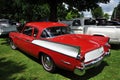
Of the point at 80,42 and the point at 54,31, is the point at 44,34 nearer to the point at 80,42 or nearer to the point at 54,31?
the point at 54,31

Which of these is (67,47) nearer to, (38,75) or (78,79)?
(78,79)

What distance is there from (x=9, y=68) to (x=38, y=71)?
1.20 m

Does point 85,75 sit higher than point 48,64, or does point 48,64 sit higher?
point 48,64

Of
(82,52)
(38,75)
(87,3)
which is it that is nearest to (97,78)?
(82,52)

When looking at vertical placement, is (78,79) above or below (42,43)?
below

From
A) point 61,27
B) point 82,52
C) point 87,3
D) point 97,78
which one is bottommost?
point 97,78

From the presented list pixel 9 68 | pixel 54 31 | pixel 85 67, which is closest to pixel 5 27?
pixel 9 68

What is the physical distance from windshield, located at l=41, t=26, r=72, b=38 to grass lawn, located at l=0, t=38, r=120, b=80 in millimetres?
1255

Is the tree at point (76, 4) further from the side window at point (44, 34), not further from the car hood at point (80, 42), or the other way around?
the car hood at point (80, 42)

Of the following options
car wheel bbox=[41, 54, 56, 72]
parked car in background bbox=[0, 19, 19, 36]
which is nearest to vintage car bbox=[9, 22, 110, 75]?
car wheel bbox=[41, 54, 56, 72]

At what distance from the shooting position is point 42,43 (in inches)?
251

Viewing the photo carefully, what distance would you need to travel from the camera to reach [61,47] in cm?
561

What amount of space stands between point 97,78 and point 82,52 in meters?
1.22

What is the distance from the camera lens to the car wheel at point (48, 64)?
605 cm
